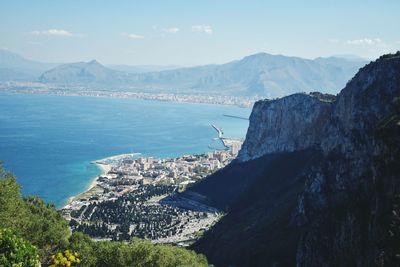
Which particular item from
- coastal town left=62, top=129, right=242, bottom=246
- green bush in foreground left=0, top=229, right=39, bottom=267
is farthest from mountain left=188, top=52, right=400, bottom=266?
green bush in foreground left=0, top=229, right=39, bottom=267

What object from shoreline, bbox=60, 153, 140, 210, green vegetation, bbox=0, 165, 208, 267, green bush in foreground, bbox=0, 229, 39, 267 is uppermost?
green bush in foreground, bbox=0, 229, 39, 267

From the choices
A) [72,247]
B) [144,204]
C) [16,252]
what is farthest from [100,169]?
[16,252]

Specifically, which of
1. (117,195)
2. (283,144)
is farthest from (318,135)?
(117,195)

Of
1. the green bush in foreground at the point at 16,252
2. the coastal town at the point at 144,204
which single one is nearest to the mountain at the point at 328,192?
the coastal town at the point at 144,204

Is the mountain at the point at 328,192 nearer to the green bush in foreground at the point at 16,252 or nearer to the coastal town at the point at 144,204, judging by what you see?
the coastal town at the point at 144,204

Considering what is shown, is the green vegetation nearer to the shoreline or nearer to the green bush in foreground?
the green bush in foreground
